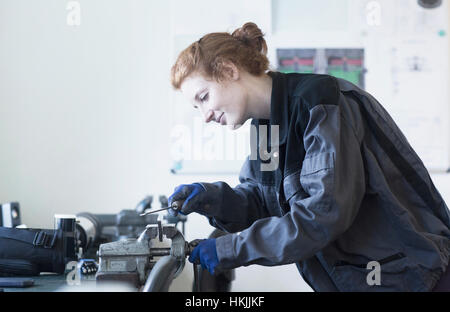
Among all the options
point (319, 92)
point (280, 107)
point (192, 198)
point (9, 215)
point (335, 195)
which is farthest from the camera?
point (9, 215)

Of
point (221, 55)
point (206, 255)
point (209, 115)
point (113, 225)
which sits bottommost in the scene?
point (113, 225)

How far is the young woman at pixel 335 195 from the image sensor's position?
114cm

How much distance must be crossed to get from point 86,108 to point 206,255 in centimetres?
198

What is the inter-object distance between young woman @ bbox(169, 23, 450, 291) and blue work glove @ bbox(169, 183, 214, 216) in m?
0.01

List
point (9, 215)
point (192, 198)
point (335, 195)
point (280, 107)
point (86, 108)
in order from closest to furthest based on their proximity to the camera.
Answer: point (335, 195)
point (280, 107)
point (192, 198)
point (9, 215)
point (86, 108)

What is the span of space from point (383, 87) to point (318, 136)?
6.24ft

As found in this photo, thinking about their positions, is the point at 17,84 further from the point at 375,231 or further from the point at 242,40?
the point at 375,231

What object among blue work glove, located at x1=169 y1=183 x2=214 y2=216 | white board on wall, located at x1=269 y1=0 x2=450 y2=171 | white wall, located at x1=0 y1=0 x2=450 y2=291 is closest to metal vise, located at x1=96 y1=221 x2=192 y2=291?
blue work glove, located at x1=169 y1=183 x2=214 y2=216

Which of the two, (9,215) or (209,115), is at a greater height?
(209,115)

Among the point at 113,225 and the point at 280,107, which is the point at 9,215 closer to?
the point at 113,225

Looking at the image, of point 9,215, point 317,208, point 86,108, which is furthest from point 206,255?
point 86,108

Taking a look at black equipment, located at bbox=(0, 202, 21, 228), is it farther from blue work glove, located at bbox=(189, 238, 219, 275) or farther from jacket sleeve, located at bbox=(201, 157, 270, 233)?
blue work glove, located at bbox=(189, 238, 219, 275)

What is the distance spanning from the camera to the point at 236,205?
1552 millimetres

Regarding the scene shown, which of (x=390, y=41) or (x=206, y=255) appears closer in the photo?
(x=206, y=255)
